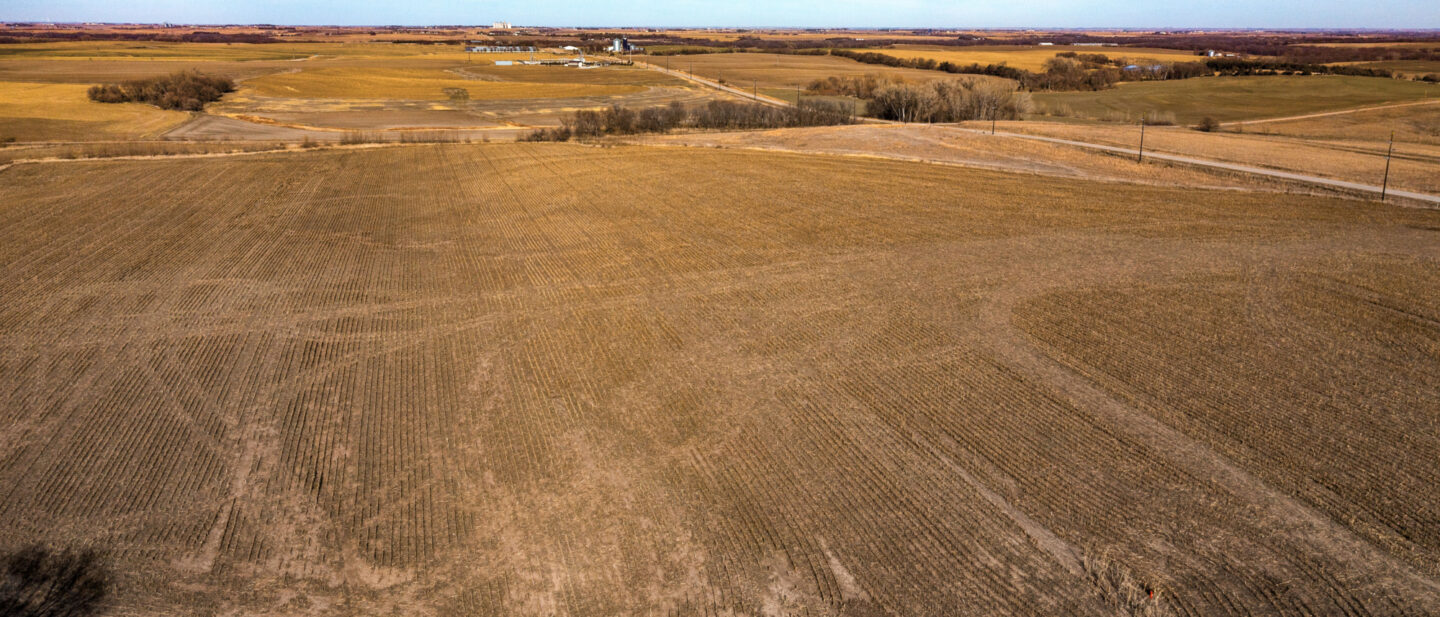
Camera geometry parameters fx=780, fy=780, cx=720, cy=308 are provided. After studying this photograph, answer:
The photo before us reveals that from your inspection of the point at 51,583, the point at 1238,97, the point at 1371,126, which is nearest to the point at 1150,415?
the point at 51,583

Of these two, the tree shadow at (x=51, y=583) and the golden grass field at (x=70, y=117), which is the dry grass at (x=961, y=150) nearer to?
the golden grass field at (x=70, y=117)

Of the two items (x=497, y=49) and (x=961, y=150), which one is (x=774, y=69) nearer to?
(x=497, y=49)

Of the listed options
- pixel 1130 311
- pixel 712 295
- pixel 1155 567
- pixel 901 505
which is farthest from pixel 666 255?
pixel 1155 567

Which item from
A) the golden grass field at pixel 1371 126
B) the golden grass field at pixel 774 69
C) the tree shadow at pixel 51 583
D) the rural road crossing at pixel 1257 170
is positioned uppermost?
the golden grass field at pixel 774 69

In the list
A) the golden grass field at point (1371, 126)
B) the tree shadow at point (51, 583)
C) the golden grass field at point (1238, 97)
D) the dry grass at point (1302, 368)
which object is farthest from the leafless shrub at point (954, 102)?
the tree shadow at point (51, 583)

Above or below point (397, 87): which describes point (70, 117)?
below

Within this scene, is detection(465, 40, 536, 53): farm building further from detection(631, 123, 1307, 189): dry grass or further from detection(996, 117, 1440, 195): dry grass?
detection(996, 117, 1440, 195): dry grass

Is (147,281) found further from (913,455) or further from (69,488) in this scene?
(913,455)
